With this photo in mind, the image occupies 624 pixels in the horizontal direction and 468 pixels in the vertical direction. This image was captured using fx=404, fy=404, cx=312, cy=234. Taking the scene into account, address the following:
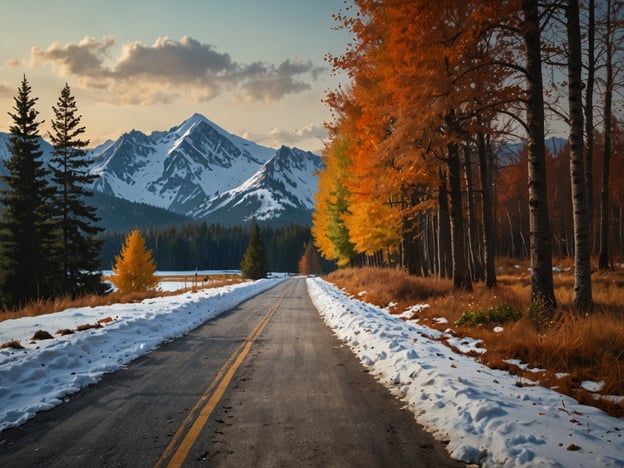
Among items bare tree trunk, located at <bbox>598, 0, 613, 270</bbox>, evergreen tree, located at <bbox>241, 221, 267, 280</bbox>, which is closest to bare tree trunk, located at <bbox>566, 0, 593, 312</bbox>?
bare tree trunk, located at <bbox>598, 0, 613, 270</bbox>

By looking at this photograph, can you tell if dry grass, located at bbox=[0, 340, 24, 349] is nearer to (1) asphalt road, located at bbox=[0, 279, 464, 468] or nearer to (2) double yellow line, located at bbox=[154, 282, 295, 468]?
(1) asphalt road, located at bbox=[0, 279, 464, 468]

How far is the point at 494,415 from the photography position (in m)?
4.45

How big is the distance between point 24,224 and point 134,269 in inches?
654

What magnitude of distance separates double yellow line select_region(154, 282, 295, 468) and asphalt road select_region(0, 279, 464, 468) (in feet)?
0.05

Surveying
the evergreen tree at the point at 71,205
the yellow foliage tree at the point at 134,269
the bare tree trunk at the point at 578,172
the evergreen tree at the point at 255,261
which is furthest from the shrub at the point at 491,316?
the evergreen tree at the point at 255,261

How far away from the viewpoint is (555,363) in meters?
6.16

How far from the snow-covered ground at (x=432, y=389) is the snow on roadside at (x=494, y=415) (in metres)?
0.01

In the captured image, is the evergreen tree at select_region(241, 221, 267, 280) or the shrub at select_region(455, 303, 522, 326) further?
the evergreen tree at select_region(241, 221, 267, 280)

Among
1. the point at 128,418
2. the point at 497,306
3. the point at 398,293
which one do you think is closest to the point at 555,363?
the point at 497,306

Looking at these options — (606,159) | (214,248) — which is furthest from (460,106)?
(214,248)

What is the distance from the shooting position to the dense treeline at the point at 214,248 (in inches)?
5389

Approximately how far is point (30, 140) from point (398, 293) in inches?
1022

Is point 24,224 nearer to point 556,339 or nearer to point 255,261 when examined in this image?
point 556,339

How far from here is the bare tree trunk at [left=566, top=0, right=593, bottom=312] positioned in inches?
314
